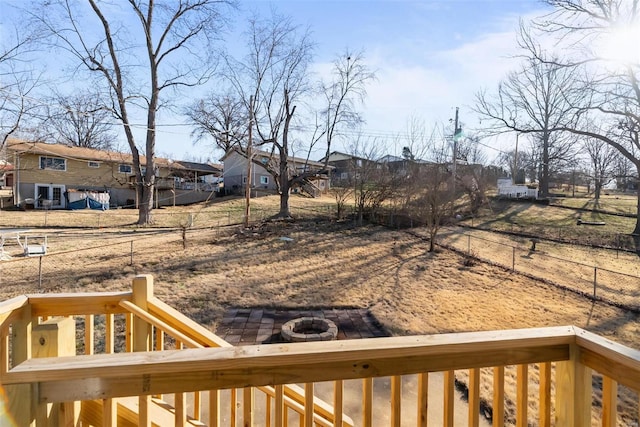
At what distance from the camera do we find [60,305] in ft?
6.23

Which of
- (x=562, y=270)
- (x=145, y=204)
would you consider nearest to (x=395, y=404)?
(x=562, y=270)

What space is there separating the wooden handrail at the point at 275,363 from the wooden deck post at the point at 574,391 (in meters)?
0.05

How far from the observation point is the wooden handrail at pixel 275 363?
2.84ft

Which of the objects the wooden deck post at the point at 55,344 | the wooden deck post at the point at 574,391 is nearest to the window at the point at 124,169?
the wooden deck post at the point at 55,344

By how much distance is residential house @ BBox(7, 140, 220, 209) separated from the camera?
20.6m

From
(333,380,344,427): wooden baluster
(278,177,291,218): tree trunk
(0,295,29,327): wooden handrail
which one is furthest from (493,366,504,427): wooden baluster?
(278,177,291,218): tree trunk

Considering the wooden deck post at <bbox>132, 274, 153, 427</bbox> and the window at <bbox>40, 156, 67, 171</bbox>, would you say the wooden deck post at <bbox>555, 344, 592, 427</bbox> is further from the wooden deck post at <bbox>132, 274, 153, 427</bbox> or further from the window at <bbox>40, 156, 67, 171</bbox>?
the window at <bbox>40, 156, 67, 171</bbox>

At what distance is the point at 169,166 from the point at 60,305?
27637 millimetres

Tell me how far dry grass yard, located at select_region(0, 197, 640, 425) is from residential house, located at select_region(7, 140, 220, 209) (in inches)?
469

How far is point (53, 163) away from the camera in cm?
2183

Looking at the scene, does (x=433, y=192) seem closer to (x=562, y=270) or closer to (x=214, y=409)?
(x=562, y=270)

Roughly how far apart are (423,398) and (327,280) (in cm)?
658

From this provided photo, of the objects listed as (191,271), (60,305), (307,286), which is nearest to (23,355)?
(60,305)

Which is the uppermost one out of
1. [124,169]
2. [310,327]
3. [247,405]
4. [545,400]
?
Result: [124,169]
